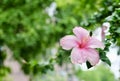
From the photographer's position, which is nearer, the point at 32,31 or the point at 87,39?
the point at 87,39

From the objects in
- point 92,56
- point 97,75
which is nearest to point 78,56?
point 92,56

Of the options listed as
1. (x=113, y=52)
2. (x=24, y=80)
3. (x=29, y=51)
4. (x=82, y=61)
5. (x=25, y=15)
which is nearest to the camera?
(x=82, y=61)

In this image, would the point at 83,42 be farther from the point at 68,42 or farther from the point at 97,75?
the point at 97,75

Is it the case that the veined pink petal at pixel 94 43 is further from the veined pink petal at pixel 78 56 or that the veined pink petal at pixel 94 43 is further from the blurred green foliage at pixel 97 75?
the blurred green foliage at pixel 97 75

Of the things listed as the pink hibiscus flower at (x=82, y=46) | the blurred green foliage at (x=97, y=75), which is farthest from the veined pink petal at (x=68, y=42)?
the blurred green foliage at (x=97, y=75)

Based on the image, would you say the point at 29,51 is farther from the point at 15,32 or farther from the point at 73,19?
the point at 73,19

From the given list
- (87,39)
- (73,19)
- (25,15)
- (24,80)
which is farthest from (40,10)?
(87,39)
